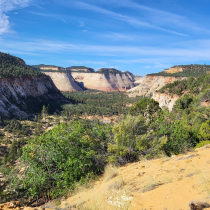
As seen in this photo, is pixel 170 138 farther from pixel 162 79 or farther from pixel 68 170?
pixel 162 79

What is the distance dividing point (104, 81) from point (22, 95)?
101m

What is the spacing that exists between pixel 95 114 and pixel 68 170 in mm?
42922

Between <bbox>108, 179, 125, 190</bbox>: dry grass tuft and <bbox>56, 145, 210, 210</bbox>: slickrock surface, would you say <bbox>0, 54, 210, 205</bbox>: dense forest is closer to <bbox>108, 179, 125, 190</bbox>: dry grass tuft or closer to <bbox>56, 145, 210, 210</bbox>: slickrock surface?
<bbox>108, 179, 125, 190</bbox>: dry grass tuft

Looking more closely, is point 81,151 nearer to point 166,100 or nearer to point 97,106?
point 166,100

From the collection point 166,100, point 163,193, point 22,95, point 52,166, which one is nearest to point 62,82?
point 22,95

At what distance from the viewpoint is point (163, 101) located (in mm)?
38906

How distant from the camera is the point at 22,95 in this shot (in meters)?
50.5

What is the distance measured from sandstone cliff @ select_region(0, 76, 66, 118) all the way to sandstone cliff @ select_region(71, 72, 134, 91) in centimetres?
7895

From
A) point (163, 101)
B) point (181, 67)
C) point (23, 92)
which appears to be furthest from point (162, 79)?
point (23, 92)

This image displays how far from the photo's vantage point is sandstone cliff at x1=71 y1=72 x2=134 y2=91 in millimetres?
144375

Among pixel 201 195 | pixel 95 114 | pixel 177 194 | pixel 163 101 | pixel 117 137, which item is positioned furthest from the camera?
pixel 95 114

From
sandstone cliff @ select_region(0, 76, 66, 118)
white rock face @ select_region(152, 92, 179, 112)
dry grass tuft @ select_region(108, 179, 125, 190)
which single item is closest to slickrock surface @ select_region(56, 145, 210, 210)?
dry grass tuft @ select_region(108, 179, 125, 190)

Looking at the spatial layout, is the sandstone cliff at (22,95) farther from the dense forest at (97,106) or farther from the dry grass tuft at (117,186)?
the dry grass tuft at (117,186)

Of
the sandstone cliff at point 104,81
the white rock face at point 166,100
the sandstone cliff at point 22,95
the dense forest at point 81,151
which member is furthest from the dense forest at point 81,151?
the sandstone cliff at point 104,81
